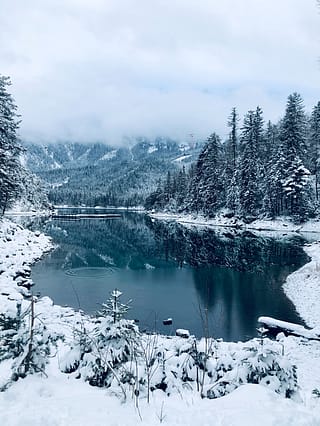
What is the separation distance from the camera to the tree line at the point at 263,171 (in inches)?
1973

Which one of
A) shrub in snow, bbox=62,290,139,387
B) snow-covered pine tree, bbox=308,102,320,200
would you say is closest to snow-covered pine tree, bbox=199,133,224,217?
snow-covered pine tree, bbox=308,102,320,200

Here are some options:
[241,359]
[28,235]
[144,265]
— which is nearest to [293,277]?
[144,265]

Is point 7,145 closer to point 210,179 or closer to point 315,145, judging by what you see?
point 210,179

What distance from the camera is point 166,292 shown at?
20.8 metres

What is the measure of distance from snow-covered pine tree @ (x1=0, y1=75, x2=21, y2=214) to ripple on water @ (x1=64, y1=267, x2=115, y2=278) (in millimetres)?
11209

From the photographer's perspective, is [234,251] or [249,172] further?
[249,172]

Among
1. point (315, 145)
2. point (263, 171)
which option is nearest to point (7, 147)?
point (263, 171)

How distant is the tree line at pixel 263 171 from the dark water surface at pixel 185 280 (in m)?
12.0

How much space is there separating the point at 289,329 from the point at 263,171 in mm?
47909

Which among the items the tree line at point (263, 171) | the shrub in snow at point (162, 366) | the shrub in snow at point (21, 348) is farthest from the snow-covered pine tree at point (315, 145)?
the shrub in snow at point (21, 348)

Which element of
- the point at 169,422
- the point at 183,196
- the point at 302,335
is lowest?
the point at 302,335

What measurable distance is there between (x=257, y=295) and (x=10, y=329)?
16.2 meters

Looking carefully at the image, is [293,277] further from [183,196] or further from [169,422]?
[183,196]

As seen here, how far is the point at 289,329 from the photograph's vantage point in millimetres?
13375
